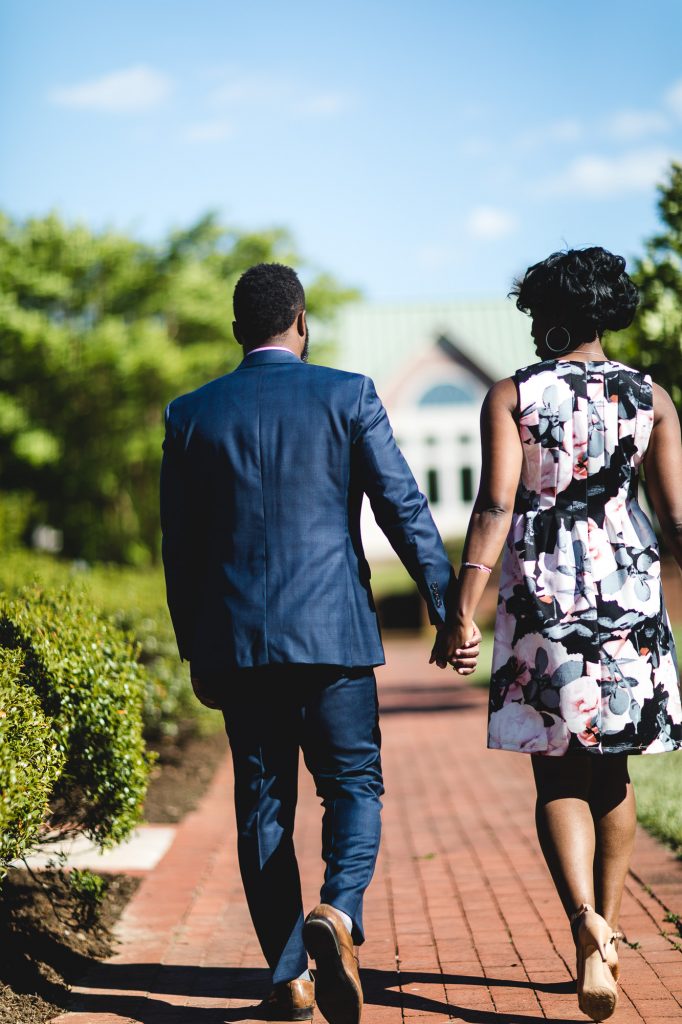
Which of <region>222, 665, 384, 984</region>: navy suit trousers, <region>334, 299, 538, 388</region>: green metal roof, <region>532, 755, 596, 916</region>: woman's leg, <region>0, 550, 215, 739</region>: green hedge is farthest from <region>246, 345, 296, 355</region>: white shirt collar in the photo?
<region>334, 299, 538, 388</region>: green metal roof

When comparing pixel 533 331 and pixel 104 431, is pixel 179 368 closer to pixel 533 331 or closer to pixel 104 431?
pixel 104 431

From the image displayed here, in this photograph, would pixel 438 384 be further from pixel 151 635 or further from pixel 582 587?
pixel 582 587

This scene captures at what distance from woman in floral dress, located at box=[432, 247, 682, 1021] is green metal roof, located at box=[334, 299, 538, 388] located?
1355 inches

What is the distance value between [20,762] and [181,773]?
192 inches

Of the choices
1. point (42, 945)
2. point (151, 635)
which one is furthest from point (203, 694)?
point (151, 635)

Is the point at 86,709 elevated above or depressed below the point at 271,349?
below

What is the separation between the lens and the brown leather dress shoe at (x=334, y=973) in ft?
9.89

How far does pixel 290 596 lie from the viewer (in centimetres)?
326

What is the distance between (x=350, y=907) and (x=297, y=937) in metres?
0.24

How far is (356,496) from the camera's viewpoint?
3430 millimetres

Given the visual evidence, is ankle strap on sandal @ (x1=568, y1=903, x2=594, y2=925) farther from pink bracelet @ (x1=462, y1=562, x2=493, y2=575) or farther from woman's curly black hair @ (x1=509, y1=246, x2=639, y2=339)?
woman's curly black hair @ (x1=509, y1=246, x2=639, y2=339)

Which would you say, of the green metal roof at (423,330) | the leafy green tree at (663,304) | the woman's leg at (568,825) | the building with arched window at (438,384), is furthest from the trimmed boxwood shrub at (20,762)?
the green metal roof at (423,330)

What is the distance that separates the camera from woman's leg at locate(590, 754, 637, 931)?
10.9 ft

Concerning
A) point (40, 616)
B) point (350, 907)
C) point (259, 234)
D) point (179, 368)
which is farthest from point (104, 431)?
point (350, 907)
